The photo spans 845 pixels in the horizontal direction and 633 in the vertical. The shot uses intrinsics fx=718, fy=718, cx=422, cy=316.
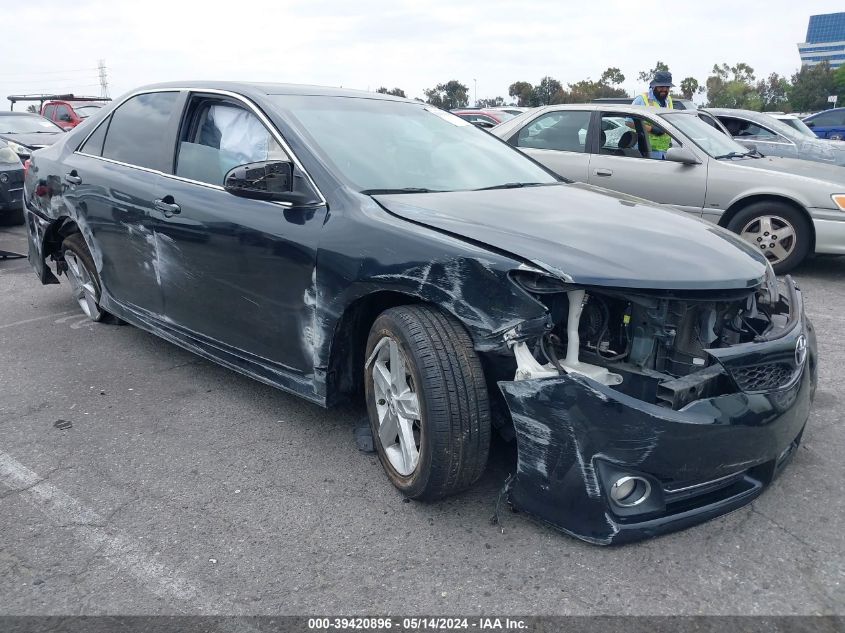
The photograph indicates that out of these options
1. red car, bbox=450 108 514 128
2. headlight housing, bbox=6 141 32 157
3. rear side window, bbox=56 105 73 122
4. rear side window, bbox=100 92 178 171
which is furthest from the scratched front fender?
rear side window, bbox=56 105 73 122

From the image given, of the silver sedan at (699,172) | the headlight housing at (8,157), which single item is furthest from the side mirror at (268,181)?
the headlight housing at (8,157)

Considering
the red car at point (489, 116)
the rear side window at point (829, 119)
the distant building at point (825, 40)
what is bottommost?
the rear side window at point (829, 119)

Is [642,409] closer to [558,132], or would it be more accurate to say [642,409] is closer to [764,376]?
[764,376]

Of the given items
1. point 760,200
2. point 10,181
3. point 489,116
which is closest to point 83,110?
point 10,181

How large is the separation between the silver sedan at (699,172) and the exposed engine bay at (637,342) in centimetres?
434

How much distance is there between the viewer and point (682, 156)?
6680mm

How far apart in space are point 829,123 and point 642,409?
1923 centimetres

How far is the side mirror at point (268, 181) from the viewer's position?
307cm

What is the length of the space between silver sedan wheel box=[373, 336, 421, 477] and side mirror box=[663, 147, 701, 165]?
4.83 metres

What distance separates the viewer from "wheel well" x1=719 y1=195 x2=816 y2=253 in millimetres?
6367

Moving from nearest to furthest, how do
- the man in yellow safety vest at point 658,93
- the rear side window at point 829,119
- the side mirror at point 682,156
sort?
the side mirror at point 682,156, the man in yellow safety vest at point 658,93, the rear side window at point 829,119

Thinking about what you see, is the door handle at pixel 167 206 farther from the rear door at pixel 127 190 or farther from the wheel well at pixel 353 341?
the wheel well at pixel 353 341

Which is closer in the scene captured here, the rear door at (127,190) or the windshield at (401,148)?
the windshield at (401,148)

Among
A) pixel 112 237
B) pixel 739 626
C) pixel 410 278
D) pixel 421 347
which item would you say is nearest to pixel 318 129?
pixel 410 278
